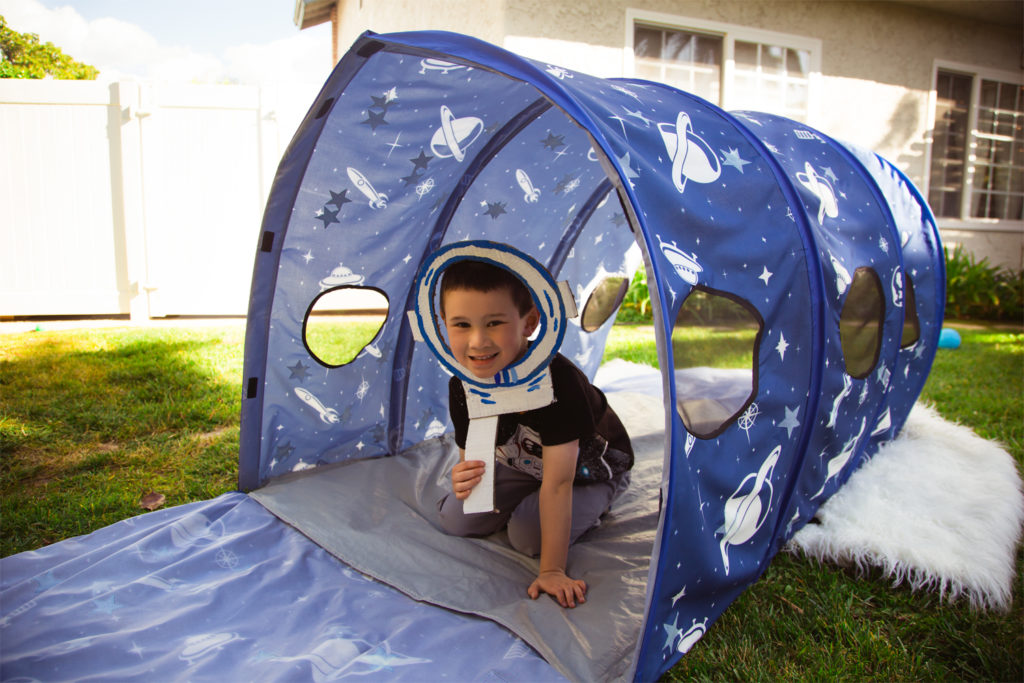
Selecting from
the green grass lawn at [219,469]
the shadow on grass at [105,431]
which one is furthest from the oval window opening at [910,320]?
A: the shadow on grass at [105,431]

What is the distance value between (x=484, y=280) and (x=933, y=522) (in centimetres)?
183

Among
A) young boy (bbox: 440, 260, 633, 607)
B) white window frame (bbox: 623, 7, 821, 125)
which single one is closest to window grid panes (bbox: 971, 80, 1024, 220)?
white window frame (bbox: 623, 7, 821, 125)

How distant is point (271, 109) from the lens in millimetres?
6594

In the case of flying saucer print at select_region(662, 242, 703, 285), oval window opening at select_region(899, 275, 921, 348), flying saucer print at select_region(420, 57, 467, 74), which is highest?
flying saucer print at select_region(420, 57, 467, 74)

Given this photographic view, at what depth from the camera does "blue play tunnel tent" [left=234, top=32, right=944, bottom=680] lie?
1.51 meters

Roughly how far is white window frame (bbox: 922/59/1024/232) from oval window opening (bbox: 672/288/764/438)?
334 inches

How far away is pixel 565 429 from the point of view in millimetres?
1849

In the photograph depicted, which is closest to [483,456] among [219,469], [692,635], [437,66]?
[692,635]

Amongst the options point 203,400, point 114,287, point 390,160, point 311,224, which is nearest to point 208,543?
point 311,224

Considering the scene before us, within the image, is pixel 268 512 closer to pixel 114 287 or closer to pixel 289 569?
pixel 289 569

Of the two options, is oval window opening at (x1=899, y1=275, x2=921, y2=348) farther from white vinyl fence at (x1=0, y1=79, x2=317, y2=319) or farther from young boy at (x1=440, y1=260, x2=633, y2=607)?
white vinyl fence at (x1=0, y1=79, x2=317, y2=319)

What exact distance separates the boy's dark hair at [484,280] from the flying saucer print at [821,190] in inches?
39.3

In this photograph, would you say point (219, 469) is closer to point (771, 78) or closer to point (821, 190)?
point (821, 190)

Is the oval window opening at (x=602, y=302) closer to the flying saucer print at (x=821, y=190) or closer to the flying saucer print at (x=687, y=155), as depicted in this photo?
the flying saucer print at (x=821, y=190)
